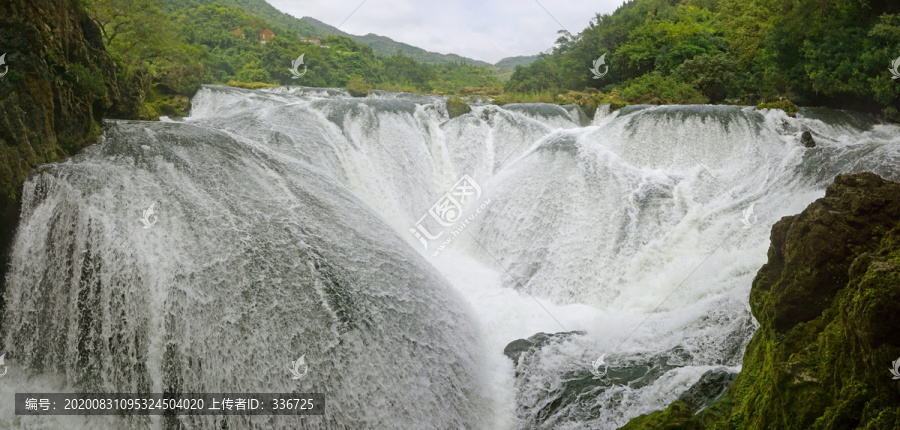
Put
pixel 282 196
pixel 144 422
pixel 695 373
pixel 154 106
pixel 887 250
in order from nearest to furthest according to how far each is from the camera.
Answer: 1. pixel 887 250
2. pixel 144 422
3. pixel 695 373
4. pixel 282 196
5. pixel 154 106

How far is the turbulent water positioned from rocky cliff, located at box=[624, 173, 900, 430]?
1.11 meters

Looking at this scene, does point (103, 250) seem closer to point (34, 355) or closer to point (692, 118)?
point (34, 355)

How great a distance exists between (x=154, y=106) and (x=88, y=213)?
9.25 m

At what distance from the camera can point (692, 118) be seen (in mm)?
10219

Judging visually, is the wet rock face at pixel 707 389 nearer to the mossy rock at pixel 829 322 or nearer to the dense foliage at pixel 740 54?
the mossy rock at pixel 829 322

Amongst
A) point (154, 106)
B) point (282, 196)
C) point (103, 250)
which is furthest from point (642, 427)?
point (154, 106)

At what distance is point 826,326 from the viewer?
3113 millimetres
